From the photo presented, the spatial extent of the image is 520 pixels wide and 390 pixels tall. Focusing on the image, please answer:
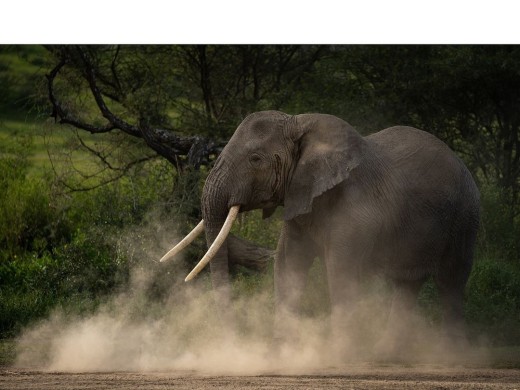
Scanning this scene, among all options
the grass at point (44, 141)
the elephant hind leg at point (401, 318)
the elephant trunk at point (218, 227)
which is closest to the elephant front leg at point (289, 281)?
the elephant trunk at point (218, 227)

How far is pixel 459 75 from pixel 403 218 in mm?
5290

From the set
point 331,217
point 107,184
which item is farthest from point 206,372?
point 107,184

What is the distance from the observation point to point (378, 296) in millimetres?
10875

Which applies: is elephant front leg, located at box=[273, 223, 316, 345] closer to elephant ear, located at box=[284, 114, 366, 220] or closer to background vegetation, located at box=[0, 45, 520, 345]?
elephant ear, located at box=[284, 114, 366, 220]

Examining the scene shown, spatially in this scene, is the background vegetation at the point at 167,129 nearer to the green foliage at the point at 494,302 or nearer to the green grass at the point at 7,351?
the green foliage at the point at 494,302

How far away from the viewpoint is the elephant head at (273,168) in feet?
28.5

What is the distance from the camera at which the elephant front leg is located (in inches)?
358

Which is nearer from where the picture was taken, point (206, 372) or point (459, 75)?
point (206, 372)

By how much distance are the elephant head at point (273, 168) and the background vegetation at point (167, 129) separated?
2.40 meters

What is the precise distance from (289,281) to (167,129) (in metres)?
5.37

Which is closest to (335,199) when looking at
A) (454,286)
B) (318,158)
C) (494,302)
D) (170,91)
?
(318,158)

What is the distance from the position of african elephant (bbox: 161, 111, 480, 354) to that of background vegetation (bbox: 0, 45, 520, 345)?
1.85m

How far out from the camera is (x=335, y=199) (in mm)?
8938

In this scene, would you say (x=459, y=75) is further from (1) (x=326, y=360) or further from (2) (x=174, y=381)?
(2) (x=174, y=381)
